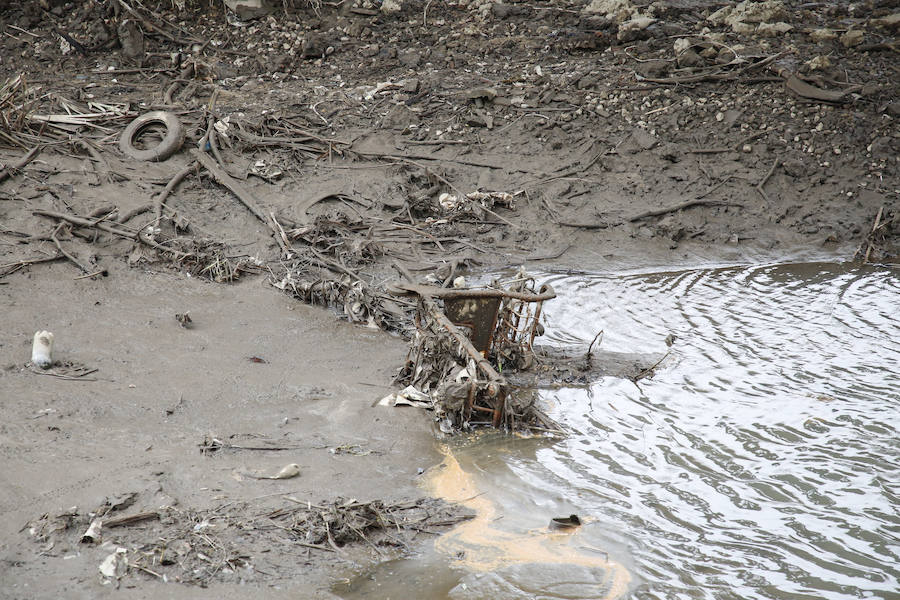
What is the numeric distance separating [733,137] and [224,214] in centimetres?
651

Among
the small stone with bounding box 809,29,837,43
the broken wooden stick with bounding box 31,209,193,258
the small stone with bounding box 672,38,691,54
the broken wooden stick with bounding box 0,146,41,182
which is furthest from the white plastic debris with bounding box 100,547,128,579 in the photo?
the small stone with bounding box 809,29,837,43

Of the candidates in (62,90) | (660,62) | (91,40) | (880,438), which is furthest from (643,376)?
(91,40)

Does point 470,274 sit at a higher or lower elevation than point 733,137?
lower

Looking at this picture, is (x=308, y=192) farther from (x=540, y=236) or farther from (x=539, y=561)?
(x=539, y=561)

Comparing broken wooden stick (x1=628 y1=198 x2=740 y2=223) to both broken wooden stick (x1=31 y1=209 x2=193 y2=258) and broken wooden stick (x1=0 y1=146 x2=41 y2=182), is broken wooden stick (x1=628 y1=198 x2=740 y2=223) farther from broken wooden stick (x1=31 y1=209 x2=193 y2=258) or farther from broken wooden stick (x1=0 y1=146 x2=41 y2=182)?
broken wooden stick (x1=0 y1=146 x2=41 y2=182)

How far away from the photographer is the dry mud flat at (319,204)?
3963mm

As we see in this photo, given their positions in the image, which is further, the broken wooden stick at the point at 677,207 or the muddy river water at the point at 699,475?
the broken wooden stick at the point at 677,207

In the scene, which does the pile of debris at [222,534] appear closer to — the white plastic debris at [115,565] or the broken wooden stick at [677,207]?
the white plastic debris at [115,565]

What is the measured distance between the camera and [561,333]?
6777 mm

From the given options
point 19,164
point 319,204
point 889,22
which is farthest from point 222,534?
point 889,22

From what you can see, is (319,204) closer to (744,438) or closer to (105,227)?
(105,227)

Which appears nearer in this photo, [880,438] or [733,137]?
[880,438]

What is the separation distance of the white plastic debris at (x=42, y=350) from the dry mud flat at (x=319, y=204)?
4.8 inches

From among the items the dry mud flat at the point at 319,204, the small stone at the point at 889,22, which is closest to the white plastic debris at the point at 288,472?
the dry mud flat at the point at 319,204
